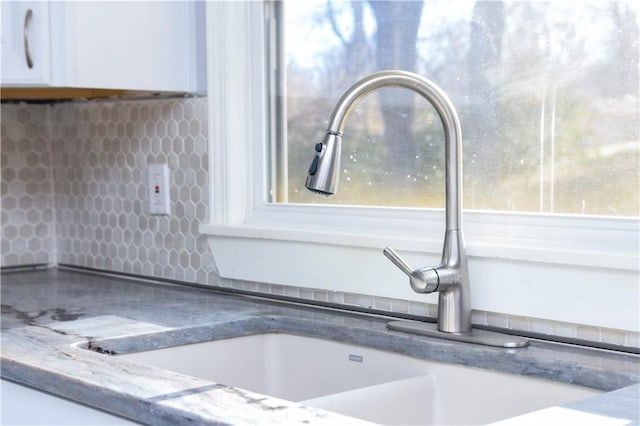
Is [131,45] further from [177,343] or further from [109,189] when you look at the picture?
[177,343]

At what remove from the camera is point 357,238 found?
1.73m

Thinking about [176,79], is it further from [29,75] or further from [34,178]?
[34,178]

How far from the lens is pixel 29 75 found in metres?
1.92

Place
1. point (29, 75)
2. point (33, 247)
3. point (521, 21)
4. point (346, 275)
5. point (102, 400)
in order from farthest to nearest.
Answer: point (33, 247), point (29, 75), point (346, 275), point (521, 21), point (102, 400)

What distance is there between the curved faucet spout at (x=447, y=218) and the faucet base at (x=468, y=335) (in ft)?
0.05

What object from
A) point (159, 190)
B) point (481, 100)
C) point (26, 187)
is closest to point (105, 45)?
point (159, 190)

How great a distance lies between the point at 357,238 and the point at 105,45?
71cm

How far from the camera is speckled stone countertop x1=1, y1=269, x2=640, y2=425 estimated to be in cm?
109

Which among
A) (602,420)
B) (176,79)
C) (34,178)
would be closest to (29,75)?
(176,79)

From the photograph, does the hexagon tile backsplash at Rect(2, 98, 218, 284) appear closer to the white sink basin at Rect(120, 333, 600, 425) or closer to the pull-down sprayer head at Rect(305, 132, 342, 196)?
the white sink basin at Rect(120, 333, 600, 425)

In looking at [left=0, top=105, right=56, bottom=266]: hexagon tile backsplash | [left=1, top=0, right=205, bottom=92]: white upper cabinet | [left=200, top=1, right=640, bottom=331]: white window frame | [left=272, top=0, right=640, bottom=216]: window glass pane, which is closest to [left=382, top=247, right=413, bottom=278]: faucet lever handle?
[left=200, top=1, right=640, bottom=331]: white window frame

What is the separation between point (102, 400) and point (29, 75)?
3.04ft

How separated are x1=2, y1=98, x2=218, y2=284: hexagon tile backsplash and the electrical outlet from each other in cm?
2

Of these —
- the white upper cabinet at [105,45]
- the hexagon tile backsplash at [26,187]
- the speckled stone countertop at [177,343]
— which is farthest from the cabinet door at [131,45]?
the hexagon tile backsplash at [26,187]
